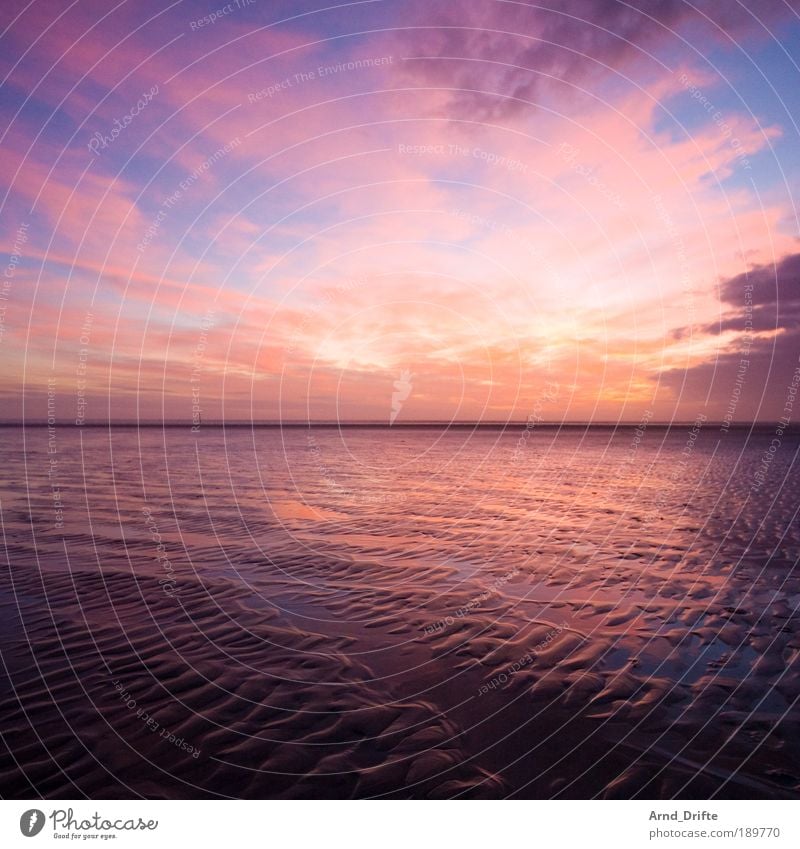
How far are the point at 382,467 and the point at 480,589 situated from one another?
902 inches

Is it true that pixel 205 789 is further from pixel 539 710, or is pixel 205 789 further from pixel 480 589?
pixel 480 589

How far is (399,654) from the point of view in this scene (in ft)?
25.4

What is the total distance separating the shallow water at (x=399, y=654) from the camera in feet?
17.4

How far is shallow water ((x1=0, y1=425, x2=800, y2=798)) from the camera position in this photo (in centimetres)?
530
